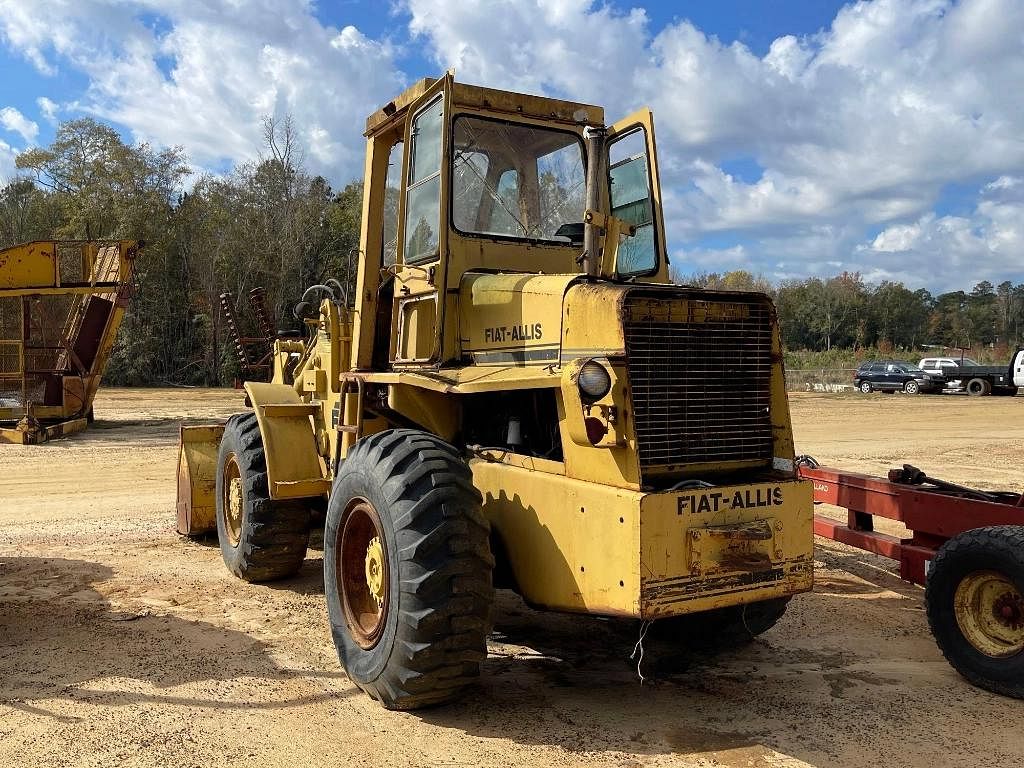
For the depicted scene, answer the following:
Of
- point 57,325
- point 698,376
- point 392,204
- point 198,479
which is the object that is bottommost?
point 198,479

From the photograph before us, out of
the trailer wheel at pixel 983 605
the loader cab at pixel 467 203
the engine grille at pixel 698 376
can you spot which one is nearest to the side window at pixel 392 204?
the loader cab at pixel 467 203

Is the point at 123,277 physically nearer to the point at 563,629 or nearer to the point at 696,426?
the point at 563,629

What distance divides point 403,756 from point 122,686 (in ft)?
5.85

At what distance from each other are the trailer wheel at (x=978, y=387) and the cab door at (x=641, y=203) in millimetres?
32098

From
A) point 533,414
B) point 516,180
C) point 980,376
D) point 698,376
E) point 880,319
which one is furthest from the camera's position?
point 880,319

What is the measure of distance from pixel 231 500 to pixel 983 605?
5.49 meters

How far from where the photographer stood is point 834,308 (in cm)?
7638

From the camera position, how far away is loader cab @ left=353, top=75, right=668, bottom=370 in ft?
16.3

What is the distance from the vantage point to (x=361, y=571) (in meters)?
4.76

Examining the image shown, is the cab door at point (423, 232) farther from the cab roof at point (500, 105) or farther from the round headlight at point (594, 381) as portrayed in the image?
the round headlight at point (594, 381)

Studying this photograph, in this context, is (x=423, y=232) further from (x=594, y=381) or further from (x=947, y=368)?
(x=947, y=368)

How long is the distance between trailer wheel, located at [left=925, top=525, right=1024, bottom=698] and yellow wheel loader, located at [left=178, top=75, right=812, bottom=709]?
0.89 meters

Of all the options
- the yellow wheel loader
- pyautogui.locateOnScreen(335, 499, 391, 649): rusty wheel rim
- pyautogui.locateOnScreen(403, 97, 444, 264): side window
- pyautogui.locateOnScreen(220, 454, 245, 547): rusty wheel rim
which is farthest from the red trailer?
pyautogui.locateOnScreen(220, 454, 245, 547): rusty wheel rim

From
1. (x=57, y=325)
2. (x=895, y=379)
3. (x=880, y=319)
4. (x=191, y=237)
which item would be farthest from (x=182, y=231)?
(x=880, y=319)
